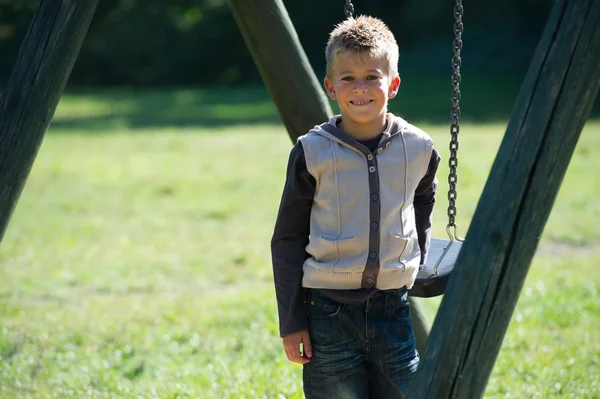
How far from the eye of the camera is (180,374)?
4918 mm

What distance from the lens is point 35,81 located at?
3.17 m

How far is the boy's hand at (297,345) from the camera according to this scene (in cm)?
285

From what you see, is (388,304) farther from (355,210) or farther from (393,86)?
(393,86)

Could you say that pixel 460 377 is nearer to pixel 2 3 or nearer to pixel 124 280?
pixel 124 280

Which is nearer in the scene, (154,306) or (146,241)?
(154,306)

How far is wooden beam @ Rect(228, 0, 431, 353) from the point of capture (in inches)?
150

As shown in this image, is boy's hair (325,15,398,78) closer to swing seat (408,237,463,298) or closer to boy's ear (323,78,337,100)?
boy's ear (323,78,337,100)

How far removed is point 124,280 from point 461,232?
3611 mm

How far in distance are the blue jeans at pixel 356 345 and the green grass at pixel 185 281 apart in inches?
60.9

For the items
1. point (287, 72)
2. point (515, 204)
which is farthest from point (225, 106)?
point (515, 204)

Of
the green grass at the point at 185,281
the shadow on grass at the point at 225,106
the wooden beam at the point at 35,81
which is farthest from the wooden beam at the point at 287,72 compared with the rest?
the shadow on grass at the point at 225,106

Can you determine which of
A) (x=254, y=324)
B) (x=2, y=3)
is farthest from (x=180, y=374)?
(x=2, y=3)

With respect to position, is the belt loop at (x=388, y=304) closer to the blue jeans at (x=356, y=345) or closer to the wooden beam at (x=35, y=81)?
the blue jeans at (x=356, y=345)

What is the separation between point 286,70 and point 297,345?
149 centimetres
